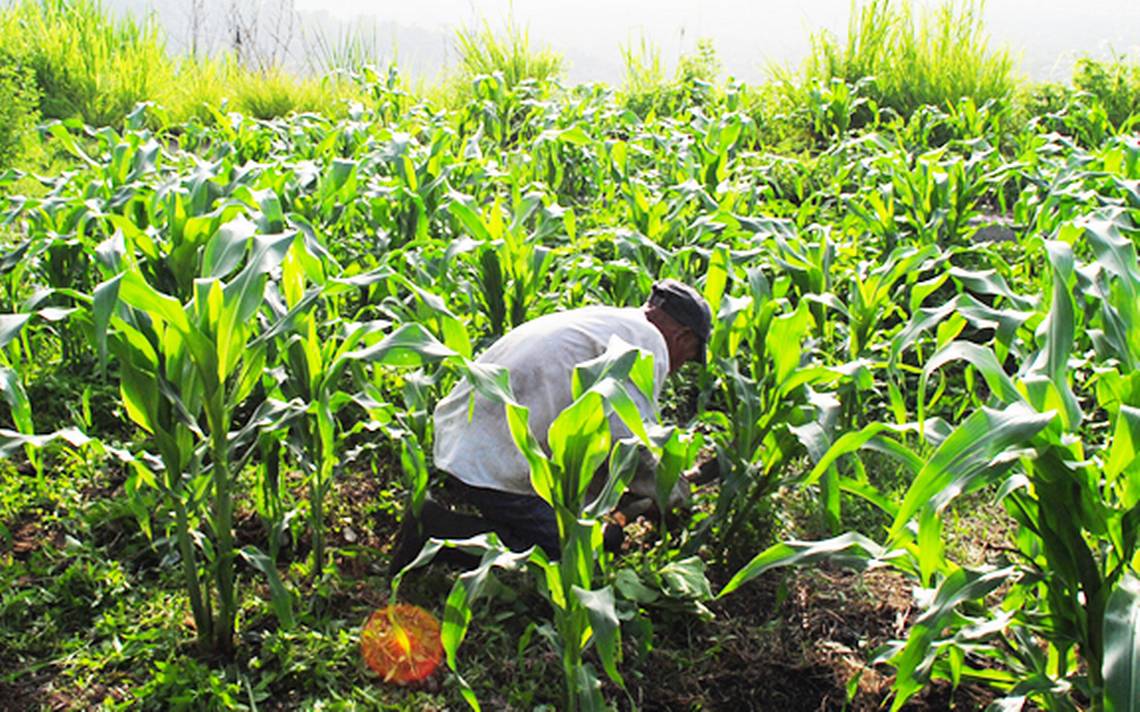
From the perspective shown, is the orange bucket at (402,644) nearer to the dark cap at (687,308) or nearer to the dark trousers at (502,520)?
the dark trousers at (502,520)

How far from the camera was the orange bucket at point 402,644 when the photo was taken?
8.52 feet

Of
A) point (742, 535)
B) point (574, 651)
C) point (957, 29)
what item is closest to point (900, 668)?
point (574, 651)

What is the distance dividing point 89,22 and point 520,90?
4095 millimetres

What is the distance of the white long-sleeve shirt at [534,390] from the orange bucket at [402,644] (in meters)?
0.39

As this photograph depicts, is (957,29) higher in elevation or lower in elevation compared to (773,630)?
higher

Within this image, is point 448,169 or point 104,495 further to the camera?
point 448,169

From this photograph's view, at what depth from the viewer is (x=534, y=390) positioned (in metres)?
2.86

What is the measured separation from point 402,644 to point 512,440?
62 centimetres

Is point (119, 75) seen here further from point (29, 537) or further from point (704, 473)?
point (704, 473)

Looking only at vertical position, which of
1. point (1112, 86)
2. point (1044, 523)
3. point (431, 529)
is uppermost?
point (1112, 86)

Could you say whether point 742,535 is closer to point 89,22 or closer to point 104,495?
point 104,495

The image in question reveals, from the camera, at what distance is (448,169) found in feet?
14.8

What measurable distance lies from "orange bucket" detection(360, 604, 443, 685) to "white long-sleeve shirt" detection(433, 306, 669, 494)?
394mm

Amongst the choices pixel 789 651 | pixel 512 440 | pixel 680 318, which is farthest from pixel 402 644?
pixel 680 318
